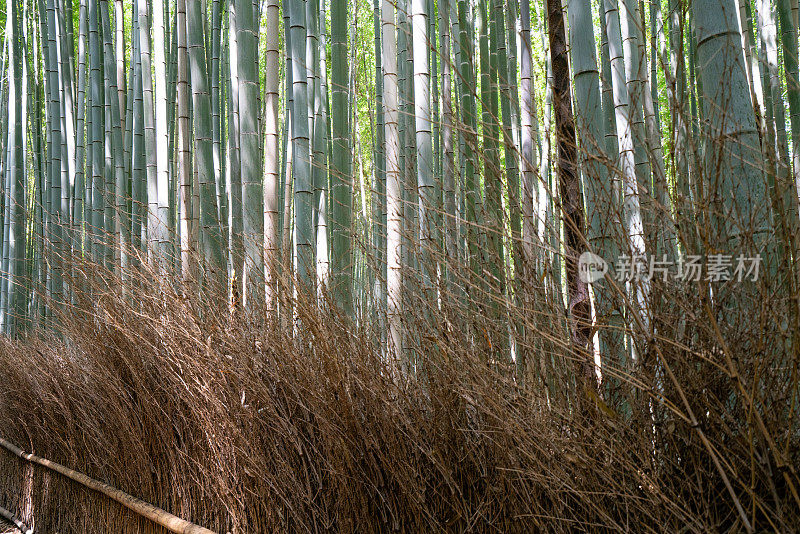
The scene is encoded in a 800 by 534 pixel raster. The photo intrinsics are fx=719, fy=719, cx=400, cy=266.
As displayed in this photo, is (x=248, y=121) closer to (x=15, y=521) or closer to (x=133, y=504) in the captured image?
(x=133, y=504)

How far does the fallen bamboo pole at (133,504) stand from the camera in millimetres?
2470

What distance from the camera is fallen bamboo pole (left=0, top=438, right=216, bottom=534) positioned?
2.47m

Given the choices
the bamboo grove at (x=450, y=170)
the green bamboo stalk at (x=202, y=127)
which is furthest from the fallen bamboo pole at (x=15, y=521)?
the green bamboo stalk at (x=202, y=127)

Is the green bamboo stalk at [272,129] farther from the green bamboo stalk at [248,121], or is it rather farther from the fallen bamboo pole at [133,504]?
the fallen bamboo pole at [133,504]

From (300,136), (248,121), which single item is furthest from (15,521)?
(300,136)

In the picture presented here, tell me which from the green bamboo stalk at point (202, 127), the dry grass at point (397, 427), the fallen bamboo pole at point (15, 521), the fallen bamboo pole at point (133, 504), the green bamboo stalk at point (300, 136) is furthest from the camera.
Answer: the fallen bamboo pole at point (15, 521)

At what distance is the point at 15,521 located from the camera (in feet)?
14.5

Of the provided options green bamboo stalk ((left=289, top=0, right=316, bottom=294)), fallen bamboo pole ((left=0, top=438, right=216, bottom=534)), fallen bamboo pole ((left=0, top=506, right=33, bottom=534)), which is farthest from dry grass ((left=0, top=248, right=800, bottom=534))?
fallen bamboo pole ((left=0, top=506, right=33, bottom=534))

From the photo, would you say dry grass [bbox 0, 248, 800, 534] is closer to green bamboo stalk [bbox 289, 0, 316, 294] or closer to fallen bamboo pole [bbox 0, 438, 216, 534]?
fallen bamboo pole [bbox 0, 438, 216, 534]

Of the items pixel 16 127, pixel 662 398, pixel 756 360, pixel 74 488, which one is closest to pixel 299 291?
pixel 662 398

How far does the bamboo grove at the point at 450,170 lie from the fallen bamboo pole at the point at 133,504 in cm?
79

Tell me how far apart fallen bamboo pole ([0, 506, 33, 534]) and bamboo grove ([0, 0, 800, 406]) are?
141 cm

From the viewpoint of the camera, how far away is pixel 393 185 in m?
2.84

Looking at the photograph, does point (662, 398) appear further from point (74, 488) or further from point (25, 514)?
point (25, 514)
